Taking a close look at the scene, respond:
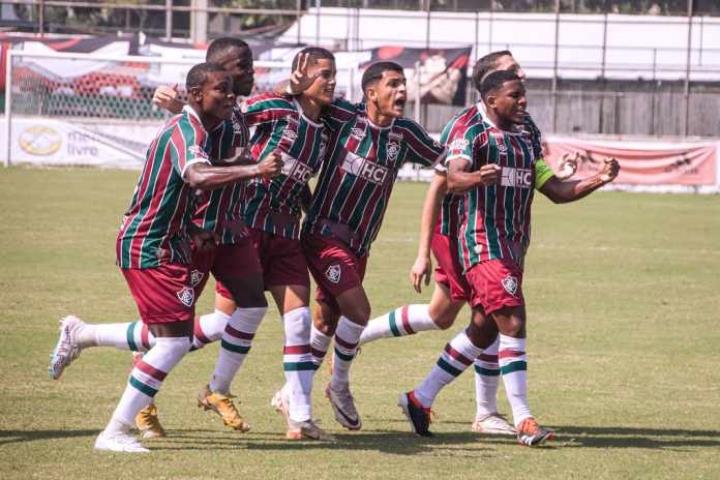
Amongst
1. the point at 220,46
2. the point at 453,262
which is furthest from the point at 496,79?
the point at 220,46

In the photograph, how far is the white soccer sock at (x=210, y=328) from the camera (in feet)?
29.4

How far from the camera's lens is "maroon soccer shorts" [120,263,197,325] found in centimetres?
760

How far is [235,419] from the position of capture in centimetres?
830

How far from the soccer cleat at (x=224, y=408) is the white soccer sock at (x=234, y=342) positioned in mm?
55

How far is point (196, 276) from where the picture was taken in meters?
8.24

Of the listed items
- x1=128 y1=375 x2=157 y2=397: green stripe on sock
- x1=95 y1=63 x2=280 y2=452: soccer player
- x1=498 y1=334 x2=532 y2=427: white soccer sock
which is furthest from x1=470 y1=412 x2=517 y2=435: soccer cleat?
x1=128 y1=375 x2=157 y2=397: green stripe on sock

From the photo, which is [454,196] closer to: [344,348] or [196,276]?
[344,348]

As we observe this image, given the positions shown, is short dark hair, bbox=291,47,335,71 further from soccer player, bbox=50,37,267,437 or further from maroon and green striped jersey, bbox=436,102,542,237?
maroon and green striped jersey, bbox=436,102,542,237

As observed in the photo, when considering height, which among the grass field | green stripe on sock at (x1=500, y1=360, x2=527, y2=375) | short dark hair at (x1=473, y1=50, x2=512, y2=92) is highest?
short dark hair at (x1=473, y1=50, x2=512, y2=92)

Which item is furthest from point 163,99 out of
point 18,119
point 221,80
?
point 18,119

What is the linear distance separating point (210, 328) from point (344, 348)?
34.5 inches

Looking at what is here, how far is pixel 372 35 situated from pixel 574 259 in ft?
109

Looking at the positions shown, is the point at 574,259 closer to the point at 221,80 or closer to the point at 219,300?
the point at 219,300

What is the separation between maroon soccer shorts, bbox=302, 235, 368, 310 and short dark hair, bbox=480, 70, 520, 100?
1.27m
